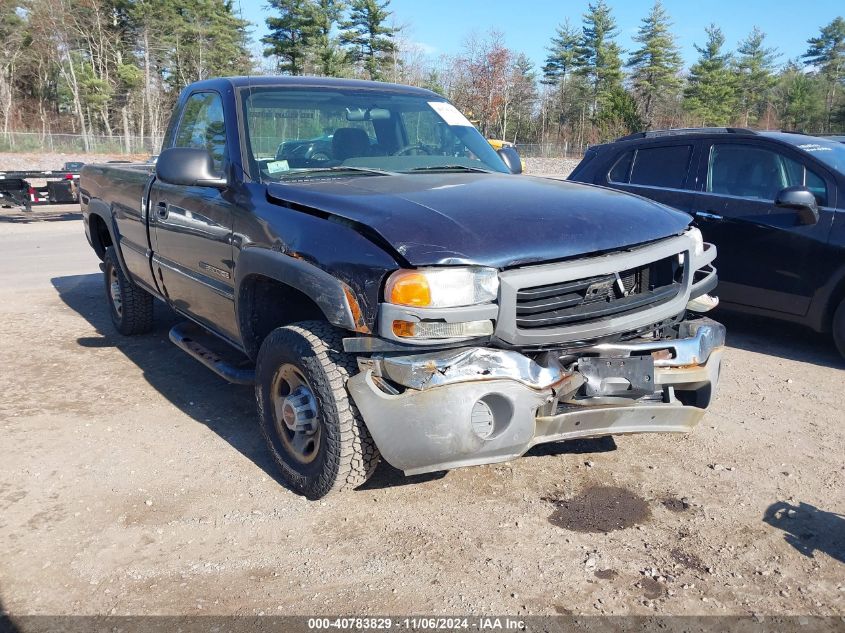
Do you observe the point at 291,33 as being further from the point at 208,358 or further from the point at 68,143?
the point at 208,358

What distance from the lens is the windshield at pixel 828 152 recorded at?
570 cm

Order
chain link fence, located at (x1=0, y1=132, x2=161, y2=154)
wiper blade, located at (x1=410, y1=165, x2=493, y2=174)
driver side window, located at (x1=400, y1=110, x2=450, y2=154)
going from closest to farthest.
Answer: wiper blade, located at (x1=410, y1=165, x2=493, y2=174), driver side window, located at (x1=400, y1=110, x2=450, y2=154), chain link fence, located at (x1=0, y1=132, x2=161, y2=154)

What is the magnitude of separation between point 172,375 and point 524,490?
9.84 ft

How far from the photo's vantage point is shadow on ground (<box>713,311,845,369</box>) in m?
5.76

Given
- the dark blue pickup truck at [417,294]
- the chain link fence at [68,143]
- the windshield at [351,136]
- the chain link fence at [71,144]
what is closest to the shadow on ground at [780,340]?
the dark blue pickup truck at [417,294]

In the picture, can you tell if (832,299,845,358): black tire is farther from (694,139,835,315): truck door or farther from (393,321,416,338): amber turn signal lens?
(393,321,416,338): amber turn signal lens

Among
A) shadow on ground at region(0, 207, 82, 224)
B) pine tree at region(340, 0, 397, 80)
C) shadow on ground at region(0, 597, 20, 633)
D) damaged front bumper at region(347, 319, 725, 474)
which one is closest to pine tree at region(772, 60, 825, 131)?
pine tree at region(340, 0, 397, 80)

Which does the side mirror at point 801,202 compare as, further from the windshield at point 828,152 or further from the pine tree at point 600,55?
the pine tree at point 600,55

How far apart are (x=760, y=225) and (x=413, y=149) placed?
3.11m

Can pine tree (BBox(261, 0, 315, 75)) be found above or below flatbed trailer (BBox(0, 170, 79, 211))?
above

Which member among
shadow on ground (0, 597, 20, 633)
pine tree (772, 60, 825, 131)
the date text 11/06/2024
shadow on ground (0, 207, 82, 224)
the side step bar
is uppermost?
pine tree (772, 60, 825, 131)

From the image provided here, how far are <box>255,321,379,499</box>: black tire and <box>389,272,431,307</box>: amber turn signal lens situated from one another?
1.58 ft

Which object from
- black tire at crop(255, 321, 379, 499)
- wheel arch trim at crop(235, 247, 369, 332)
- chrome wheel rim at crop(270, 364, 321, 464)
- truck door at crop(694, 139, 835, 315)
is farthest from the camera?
truck door at crop(694, 139, 835, 315)

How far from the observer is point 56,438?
421 centimetres
